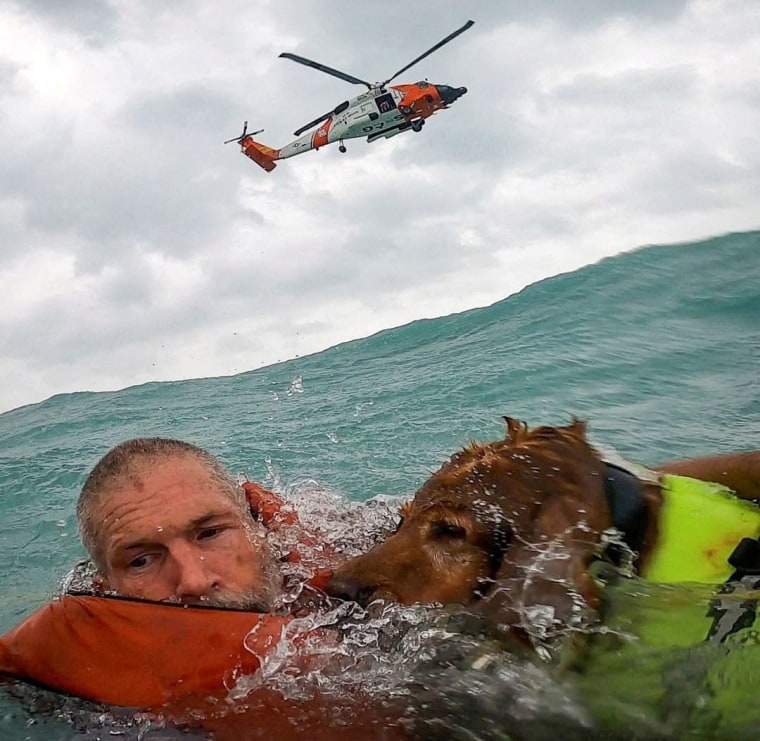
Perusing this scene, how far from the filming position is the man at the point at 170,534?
3.14 meters

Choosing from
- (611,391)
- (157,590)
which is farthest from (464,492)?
(611,391)

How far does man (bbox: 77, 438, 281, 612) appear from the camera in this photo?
10.3 ft

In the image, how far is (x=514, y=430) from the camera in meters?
2.87

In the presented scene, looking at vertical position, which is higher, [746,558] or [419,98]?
[419,98]

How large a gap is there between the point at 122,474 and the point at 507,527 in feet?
5.53

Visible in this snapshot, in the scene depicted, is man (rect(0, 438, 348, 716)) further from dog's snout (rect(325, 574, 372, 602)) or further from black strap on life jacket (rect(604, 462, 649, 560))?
black strap on life jacket (rect(604, 462, 649, 560))

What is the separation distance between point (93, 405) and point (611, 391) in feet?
43.8

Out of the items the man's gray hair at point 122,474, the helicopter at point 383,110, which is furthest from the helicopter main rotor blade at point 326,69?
the man's gray hair at point 122,474

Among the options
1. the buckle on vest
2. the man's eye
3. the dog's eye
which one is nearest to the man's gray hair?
the man's eye

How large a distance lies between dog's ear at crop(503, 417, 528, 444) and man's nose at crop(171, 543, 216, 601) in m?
1.24

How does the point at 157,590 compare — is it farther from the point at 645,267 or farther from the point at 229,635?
the point at 645,267

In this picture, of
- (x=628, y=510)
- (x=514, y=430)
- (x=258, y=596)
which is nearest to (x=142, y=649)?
(x=258, y=596)

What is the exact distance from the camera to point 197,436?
40.8ft

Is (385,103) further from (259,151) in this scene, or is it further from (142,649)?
(142,649)
